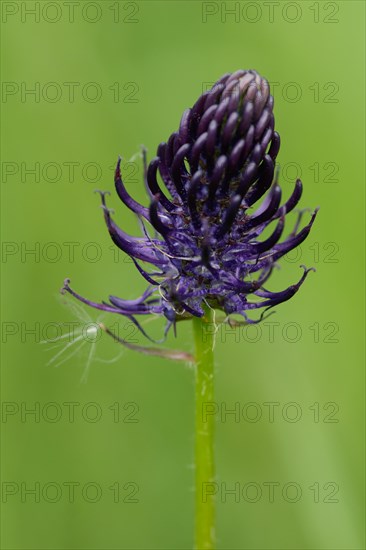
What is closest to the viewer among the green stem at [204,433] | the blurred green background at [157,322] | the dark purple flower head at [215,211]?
the dark purple flower head at [215,211]

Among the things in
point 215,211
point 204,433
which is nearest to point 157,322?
point 204,433

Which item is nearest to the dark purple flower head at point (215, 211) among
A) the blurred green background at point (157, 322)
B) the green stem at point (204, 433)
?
the green stem at point (204, 433)

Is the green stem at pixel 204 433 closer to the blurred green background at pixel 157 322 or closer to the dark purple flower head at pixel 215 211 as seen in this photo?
the dark purple flower head at pixel 215 211

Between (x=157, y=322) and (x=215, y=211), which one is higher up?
(x=215, y=211)

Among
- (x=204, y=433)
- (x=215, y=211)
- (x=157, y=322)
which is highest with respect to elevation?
(x=215, y=211)

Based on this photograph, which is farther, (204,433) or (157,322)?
(157,322)

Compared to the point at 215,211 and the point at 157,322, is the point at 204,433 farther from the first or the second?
the point at 157,322
